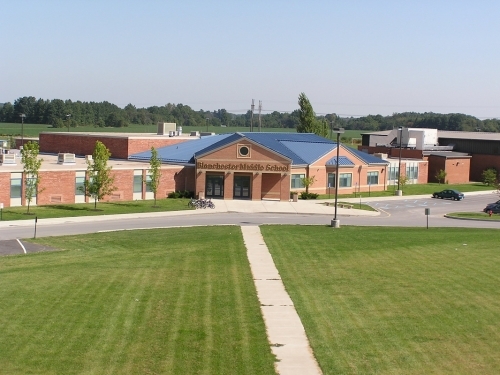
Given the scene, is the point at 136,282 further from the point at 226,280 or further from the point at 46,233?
the point at 46,233

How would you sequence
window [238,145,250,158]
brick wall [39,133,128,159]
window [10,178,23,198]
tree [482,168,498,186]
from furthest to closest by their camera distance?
tree [482,168,498,186], brick wall [39,133,128,159], window [238,145,250,158], window [10,178,23,198]

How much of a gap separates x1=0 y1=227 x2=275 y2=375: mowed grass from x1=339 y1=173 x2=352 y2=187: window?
41341mm

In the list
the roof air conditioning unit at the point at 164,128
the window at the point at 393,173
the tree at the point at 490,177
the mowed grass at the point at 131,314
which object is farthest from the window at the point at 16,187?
the tree at the point at 490,177

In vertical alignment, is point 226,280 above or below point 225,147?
below

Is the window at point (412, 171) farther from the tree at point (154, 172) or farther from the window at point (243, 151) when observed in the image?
the tree at point (154, 172)

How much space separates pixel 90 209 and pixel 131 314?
111 ft

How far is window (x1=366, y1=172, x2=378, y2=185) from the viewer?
81.8 metres

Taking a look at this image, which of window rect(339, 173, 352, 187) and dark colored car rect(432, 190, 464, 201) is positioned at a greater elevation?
window rect(339, 173, 352, 187)

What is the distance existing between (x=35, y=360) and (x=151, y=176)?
45834 mm

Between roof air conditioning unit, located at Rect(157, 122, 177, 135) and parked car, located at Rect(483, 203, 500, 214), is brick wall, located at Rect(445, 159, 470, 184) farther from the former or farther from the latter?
roof air conditioning unit, located at Rect(157, 122, 177, 135)

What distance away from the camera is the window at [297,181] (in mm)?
73250

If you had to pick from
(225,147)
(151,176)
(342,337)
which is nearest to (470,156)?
(225,147)

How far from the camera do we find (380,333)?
74.6 feet

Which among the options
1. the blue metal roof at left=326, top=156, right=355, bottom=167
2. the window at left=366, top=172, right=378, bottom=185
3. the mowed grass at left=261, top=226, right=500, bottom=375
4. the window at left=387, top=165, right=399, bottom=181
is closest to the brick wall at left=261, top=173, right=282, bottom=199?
the blue metal roof at left=326, top=156, right=355, bottom=167
